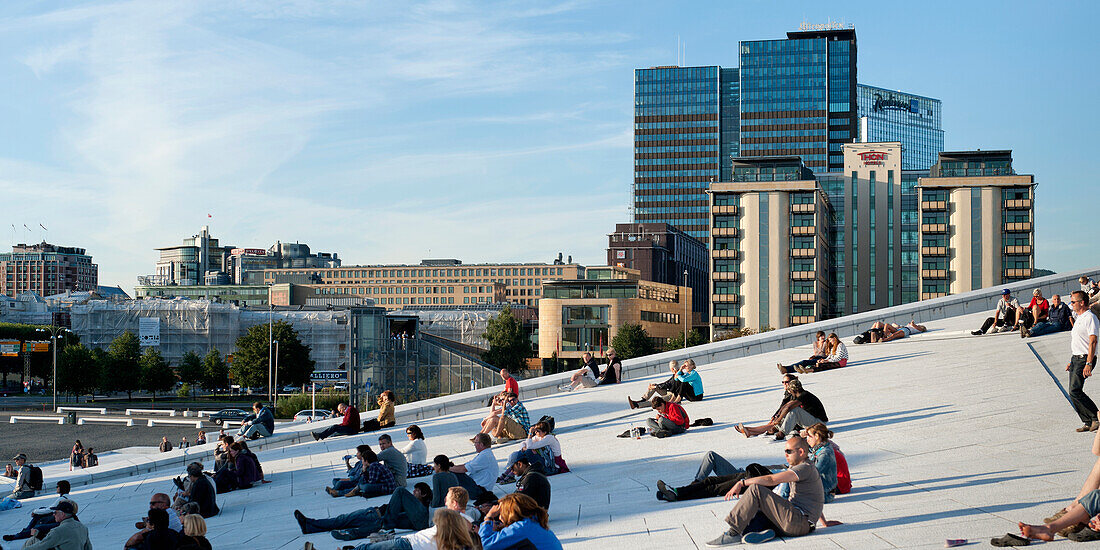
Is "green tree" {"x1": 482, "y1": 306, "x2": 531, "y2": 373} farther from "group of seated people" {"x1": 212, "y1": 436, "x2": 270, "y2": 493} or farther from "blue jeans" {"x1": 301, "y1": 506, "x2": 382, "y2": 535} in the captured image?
"blue jeans" {"x1": 301, "y1": 506, "x2": 382, "y2": 535}

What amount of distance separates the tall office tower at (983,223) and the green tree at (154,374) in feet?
215

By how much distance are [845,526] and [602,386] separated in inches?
552

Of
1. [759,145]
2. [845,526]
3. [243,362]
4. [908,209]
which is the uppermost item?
[759,145]

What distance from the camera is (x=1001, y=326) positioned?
22.3m

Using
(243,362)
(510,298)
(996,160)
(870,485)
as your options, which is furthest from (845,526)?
(510,298)

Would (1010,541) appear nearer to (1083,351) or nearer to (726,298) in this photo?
(1083,351)

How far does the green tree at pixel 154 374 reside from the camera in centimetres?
7612

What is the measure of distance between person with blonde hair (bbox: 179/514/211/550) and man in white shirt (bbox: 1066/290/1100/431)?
10.4 meters

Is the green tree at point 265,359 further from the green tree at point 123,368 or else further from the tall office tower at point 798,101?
the tall office tower at point 798,101

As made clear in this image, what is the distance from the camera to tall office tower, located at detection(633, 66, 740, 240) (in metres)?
142

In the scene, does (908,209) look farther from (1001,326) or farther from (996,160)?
(1001,326)

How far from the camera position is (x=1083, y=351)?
1146cm

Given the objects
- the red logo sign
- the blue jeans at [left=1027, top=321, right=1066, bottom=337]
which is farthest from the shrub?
the red logo sign

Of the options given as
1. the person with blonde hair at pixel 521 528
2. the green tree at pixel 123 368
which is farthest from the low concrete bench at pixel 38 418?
the person with blonde hair at pixel 521 528
